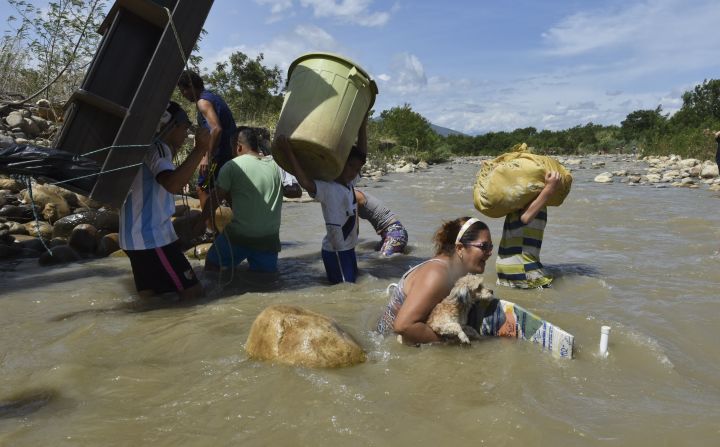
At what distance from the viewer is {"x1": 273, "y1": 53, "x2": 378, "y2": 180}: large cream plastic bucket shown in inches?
154

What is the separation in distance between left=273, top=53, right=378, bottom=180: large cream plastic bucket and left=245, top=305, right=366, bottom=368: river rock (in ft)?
4.62

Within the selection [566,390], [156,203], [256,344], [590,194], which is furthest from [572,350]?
[590,194]

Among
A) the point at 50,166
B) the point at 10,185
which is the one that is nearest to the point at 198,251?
the point at 50,166

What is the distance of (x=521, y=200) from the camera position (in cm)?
439

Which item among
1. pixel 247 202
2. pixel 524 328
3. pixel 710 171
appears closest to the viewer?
pixel 524 328

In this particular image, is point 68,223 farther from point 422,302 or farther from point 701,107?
point 701,107

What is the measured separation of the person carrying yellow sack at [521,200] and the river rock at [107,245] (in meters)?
4.16

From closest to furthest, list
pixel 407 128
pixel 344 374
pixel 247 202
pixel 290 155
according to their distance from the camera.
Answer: pixel 344 374, pixel 290 155, pixel 247 202, pixel 407 128

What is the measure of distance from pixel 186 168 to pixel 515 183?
2.60 meters

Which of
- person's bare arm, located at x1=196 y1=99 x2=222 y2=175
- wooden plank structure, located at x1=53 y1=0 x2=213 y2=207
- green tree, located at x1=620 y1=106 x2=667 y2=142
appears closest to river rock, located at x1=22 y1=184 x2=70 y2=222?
person's bare arm, located at x1=196 y1=99 x2=222 y2=175

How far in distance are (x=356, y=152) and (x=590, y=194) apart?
1067 centimetres

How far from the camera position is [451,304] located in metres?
3.15

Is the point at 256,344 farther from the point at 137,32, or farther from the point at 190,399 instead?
the point at 137,32

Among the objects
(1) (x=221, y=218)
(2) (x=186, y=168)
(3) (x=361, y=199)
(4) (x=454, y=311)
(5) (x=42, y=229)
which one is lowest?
(5) (x=42, y=229)
